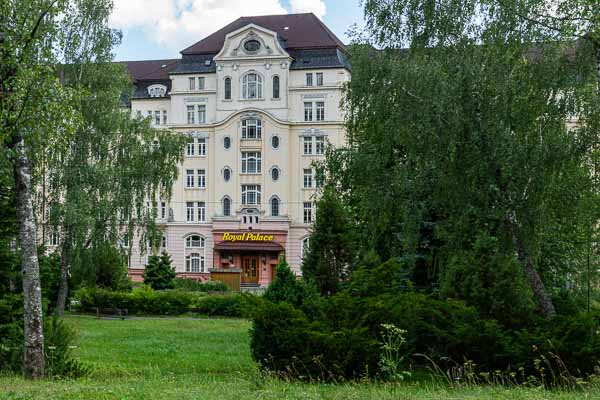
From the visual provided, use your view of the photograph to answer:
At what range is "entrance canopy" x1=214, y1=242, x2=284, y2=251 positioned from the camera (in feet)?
170

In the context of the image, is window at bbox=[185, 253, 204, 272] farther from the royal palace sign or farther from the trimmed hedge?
the trimmed hedge

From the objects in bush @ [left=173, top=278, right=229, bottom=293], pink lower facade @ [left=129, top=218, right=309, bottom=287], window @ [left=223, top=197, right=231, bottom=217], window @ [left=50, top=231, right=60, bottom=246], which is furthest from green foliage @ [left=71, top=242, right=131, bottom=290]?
window @ [left=223, top=197, right=231, bottom=217]

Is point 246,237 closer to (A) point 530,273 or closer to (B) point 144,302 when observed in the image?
(B) point 144,302

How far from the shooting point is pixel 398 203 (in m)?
18.3

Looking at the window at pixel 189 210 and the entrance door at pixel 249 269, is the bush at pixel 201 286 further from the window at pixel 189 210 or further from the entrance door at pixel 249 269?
the window at pixel 189 210

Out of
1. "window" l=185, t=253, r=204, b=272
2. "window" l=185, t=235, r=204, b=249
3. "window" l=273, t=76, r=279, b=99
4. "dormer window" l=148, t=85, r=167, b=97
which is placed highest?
"dormer window" l=148, t=85, r=167, b=97

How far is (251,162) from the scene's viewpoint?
53156mm

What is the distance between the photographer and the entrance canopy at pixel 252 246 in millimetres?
51844

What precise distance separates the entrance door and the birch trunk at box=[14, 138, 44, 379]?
4053cm

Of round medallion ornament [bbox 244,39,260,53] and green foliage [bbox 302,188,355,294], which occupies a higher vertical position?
round medallion ornament [bbox 244,39,260,53]

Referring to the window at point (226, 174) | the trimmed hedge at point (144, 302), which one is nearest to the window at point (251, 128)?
the window at point (226, 174)

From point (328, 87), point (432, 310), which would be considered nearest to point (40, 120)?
point (432, 310)

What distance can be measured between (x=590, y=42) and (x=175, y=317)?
22.4 m

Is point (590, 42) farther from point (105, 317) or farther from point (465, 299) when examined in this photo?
point (105, 317)
